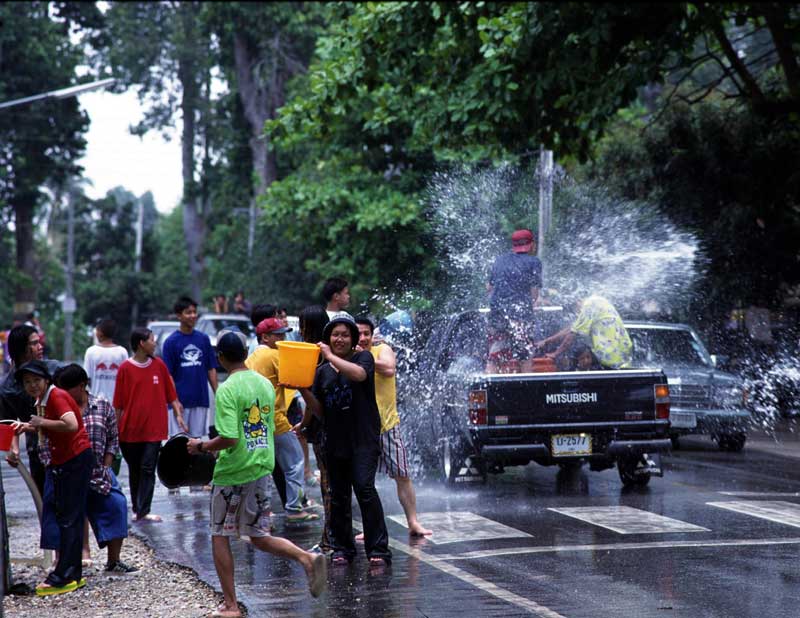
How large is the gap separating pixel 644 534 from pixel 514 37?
7999mm

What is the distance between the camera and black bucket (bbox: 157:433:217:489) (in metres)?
8.22

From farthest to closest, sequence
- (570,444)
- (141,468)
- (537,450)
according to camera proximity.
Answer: (570,444) < (537,450) < (141,468)

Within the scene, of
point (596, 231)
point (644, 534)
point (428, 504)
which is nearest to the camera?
point (644, 534)

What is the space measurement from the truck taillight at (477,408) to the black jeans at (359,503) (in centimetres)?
330

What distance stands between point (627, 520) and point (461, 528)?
1386 mm

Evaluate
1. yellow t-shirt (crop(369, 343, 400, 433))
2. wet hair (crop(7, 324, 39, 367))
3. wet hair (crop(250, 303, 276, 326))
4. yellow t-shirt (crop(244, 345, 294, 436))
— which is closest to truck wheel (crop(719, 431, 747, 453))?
wet hair (crop(250, 303, 276, 326))

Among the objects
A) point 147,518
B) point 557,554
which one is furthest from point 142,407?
point 557,554

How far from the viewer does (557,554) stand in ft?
30.7

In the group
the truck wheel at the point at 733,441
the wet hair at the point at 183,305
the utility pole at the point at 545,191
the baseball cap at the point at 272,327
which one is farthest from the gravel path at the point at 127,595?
the utility pole at the point at 545,191

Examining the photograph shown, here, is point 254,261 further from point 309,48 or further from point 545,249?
point 545,249

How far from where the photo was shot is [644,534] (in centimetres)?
1016

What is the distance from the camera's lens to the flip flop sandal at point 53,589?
8992 mm

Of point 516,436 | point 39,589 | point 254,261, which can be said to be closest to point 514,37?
point 516,436

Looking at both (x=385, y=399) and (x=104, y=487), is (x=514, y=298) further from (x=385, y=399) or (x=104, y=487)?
(x=104, y=487)
